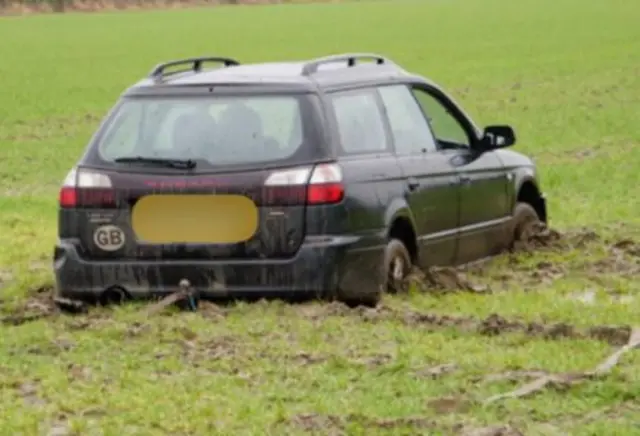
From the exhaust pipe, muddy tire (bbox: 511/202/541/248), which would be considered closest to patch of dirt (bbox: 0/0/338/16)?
muddy tire (bbox: 511/202/541/248)

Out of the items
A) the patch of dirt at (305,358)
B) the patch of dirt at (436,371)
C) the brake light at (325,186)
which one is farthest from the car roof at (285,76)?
the patch of dirt at (436,371)

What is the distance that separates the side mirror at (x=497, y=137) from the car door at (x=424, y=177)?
55cm

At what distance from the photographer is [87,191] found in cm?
1002

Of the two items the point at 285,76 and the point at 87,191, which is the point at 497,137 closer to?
the point at 285,76

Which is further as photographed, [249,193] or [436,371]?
[249,193]

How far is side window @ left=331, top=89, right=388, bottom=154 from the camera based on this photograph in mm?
10242

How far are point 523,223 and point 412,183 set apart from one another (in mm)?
2069

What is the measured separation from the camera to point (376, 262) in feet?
32.8

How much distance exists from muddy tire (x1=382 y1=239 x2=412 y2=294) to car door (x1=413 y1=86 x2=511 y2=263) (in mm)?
923

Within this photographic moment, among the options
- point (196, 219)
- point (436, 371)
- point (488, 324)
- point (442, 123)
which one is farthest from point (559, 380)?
point (442, 123)

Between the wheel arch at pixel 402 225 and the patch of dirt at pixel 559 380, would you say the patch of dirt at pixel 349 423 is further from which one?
the wheel arch at pixel 402 225

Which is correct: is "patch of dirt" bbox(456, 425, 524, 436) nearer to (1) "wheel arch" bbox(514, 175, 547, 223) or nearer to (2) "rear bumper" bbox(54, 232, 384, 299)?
(2) "rear bumper" bbox(54, 232, 384, 299)

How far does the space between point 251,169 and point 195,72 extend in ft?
4.08

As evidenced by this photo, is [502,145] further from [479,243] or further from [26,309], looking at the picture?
[26,309]
